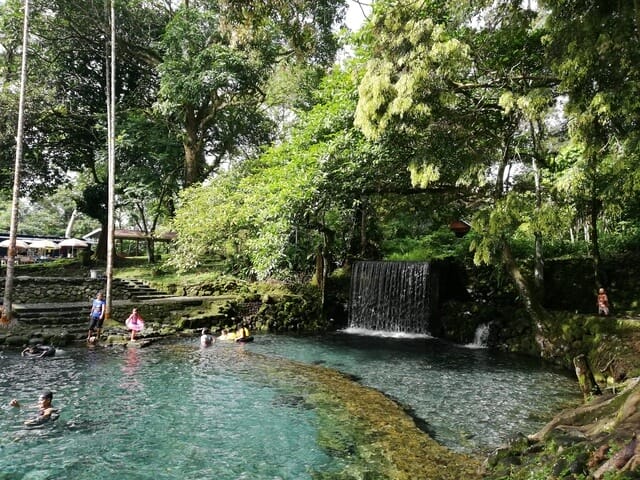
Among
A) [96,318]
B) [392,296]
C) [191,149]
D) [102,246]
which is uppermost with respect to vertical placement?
[191,149]

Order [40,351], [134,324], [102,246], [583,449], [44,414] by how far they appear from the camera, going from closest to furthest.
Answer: [583,449]
[44,414]
[40,351]
[134,324]
[102,246]

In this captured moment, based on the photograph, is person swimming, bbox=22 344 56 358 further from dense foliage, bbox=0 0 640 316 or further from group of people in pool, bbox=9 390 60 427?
dense foliage, bbox=0 0 640 316

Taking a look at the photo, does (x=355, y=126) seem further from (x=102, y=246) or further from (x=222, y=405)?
(x=102, y=246)

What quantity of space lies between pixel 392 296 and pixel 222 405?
33.4ft

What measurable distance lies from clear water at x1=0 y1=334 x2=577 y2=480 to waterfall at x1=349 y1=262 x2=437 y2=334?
323 cm

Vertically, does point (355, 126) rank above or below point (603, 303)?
above

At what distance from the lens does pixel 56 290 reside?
18.6 m

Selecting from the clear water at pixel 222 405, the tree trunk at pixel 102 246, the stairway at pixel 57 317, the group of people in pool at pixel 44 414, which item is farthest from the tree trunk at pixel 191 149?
the group of people in pool at pixel 44 414

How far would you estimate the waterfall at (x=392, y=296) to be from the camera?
16.5 m

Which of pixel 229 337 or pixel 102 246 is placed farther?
pixel 102 246

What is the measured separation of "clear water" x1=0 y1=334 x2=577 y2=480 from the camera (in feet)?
Result: 18.9

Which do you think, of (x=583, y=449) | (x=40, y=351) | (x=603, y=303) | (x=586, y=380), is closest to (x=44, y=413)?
(x=40, y=351)

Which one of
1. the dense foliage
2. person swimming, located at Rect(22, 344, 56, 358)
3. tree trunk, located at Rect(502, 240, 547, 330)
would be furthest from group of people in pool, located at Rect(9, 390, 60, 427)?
tree trunk, located at Rect(502, 240, 547, 330)

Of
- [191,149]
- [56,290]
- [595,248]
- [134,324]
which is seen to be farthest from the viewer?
[191,149]
